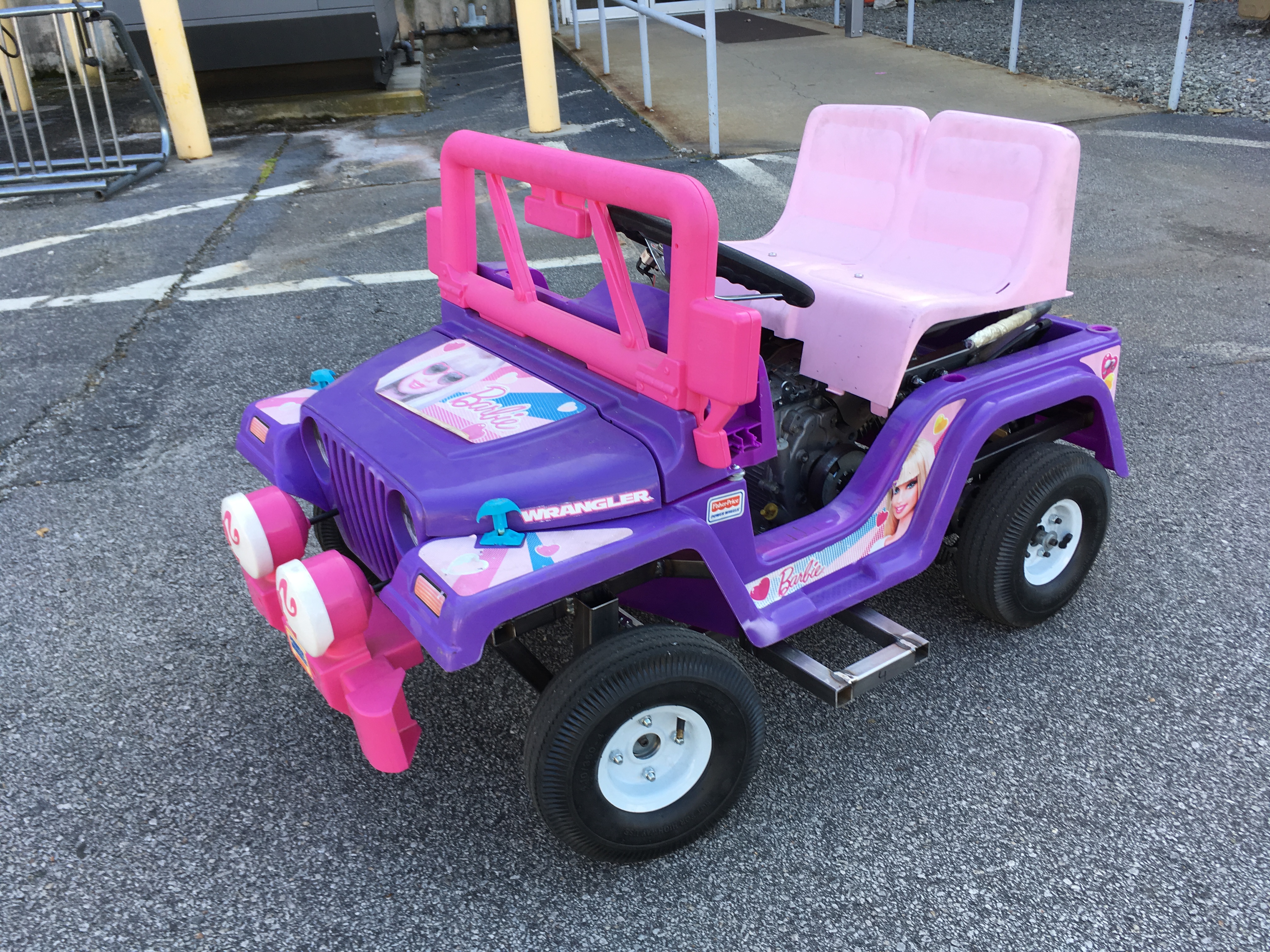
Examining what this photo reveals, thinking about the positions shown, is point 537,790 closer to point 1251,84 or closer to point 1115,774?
point 1115,774

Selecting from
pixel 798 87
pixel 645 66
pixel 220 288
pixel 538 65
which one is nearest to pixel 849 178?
pixel 220 288

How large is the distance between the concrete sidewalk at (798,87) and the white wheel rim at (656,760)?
638 centimetres

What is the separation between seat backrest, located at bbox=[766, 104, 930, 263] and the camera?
2.93 metres

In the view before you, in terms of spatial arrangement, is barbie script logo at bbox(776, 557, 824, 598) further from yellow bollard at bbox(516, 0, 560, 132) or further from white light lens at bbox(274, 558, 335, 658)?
yellow bollard at bbox(516, 0, 560, 132)

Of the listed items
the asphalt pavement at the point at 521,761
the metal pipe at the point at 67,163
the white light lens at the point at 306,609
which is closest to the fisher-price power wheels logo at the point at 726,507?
the asphalt pavement at the point at 521,761

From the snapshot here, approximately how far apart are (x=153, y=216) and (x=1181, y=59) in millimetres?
7948

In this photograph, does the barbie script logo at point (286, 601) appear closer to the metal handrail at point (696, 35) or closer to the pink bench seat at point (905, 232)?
the pink bench seat at point (905, 232)

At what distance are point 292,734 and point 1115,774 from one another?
201 centimetres

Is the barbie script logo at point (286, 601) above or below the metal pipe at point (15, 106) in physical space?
below

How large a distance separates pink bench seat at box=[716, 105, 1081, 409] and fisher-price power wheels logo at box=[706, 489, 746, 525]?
0.52 meters

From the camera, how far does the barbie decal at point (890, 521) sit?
2305 millimetres

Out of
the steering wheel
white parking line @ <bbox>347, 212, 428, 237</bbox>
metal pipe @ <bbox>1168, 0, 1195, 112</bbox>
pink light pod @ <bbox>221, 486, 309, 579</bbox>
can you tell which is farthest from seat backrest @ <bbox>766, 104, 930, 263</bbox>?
metal pipe @ <bbox>1168, 0, 1195, 112</bbox>

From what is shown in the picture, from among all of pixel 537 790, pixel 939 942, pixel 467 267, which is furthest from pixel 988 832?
pixel 467 267

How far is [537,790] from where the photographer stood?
6.12 ft
